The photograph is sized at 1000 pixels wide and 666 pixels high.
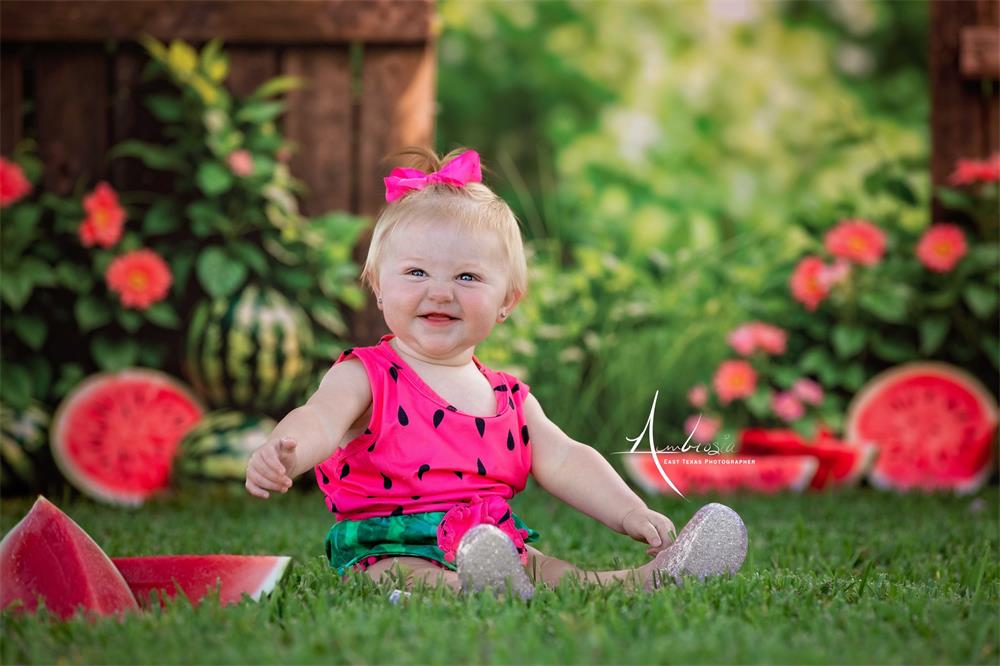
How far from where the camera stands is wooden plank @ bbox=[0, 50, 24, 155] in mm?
5391

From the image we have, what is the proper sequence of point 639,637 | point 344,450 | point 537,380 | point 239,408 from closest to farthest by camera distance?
A: point 639,637 < point 344,450 < point 239,408 < point 537,380

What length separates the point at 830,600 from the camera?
2514mm

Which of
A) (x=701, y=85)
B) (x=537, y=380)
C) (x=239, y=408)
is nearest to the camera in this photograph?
(x=239, y=408)

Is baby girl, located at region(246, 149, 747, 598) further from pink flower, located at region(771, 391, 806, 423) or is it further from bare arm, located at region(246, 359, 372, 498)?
pink flower, located at region(771, 391, 806, 423)

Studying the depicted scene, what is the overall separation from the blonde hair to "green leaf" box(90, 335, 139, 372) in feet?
8.44

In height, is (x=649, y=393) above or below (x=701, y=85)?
below

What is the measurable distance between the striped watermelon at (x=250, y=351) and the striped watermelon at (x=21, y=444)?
2.10 ft

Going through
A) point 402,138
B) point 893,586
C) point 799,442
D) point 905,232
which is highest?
point 402,138

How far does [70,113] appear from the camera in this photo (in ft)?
17.9

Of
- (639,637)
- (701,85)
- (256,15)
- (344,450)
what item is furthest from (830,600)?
(701,85)

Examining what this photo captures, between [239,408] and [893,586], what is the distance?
3316mm

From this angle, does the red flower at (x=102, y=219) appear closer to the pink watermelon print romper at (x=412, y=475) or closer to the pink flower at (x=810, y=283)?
the pink watermelon print romper at (x=412, y=475)

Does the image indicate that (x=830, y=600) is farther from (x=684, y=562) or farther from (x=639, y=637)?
(x=639, y=637)

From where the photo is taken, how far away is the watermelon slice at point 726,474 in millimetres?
5059
